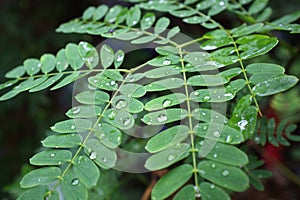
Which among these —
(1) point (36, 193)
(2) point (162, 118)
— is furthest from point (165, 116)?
(1) point (36, 193)

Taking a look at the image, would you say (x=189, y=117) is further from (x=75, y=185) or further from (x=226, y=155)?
(x=75, y=185)

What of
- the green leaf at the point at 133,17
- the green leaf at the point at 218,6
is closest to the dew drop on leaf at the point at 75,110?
the green leaf at the point at 133,17

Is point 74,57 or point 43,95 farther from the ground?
point 74,57

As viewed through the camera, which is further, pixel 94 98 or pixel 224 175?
pixel 94 98

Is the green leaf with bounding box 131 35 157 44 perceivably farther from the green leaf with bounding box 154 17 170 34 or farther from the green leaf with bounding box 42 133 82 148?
the green leaf with bounding box 42 133 82 148

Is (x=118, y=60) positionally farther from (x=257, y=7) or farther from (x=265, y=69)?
(x=257, y=7)

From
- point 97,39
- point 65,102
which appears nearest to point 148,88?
point 97,39

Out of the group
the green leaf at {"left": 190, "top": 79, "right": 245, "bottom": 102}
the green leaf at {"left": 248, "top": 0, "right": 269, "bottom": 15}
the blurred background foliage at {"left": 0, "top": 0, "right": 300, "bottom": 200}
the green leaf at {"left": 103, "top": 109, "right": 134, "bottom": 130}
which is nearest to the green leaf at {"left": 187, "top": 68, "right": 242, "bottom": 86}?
the green leaf at {"left": 190, "top": 79, "right": 245, "bottom": 102}
